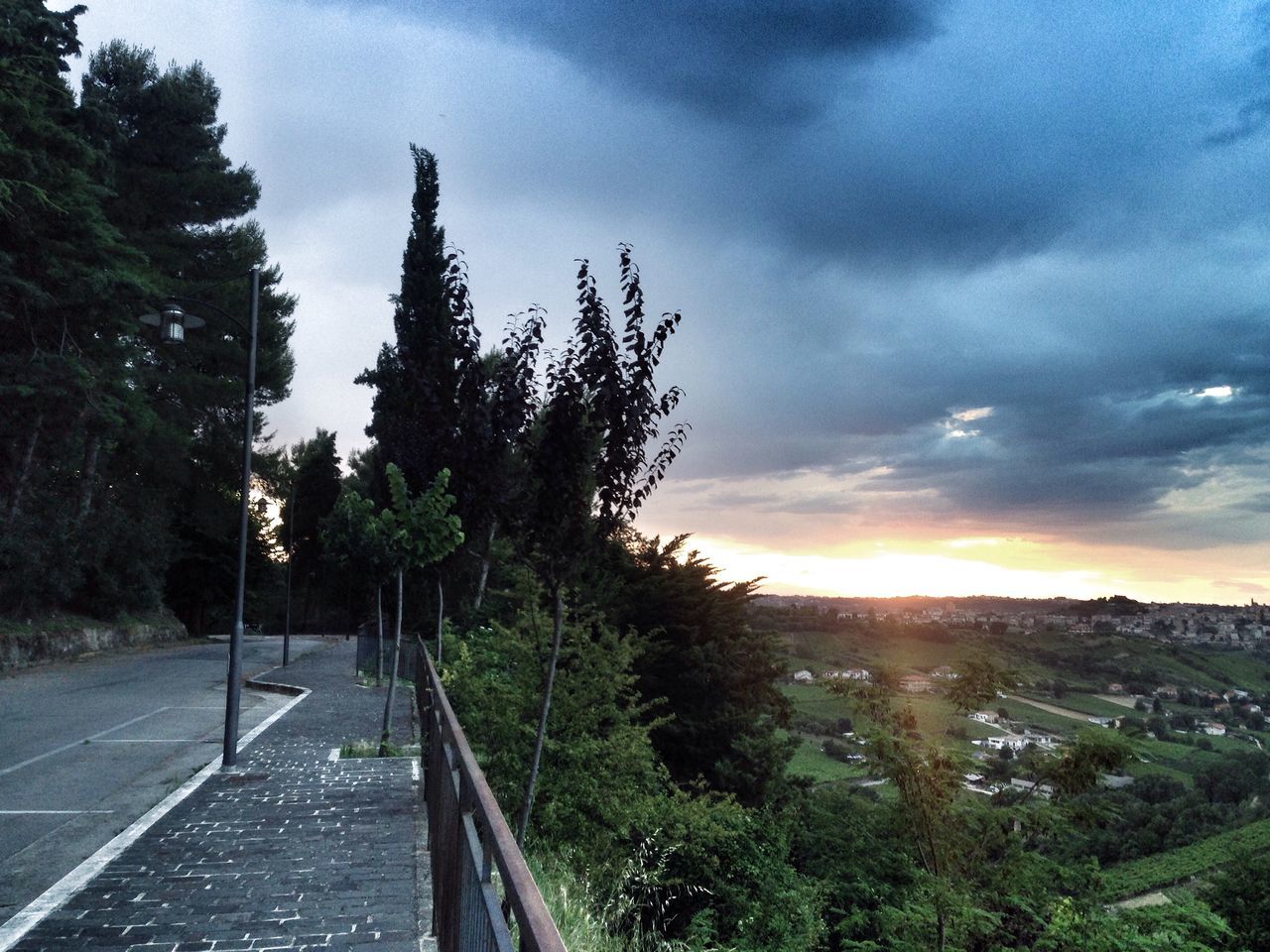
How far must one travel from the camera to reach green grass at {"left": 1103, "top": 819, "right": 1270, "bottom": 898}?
41.2m

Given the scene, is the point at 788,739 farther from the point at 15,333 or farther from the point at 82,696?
the point at 15,333

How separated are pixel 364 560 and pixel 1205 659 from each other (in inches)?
2986

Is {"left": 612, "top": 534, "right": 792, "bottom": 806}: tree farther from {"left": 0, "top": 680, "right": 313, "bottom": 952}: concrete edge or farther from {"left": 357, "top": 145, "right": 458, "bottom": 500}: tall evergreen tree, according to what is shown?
{"left": 0, "top": 680, "right": 313, "bottom": 952}: concrete edge

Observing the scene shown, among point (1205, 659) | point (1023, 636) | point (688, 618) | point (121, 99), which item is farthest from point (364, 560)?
point (1205, 659)

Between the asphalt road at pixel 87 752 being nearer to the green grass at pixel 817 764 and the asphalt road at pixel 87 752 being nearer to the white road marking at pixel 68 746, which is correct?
the white road marking at pixel 68 746

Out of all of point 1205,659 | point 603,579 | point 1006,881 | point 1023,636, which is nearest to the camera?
point 1006,881

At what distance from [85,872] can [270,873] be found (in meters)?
1.32

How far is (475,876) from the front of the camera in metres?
2.96

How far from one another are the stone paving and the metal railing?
1.99 feet

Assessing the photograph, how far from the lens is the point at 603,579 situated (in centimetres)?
2392

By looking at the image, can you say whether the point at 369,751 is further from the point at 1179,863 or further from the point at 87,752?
the point at 1179,863

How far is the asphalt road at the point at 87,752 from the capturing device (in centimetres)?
708

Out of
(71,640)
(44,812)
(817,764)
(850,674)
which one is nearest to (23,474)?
(71,640)

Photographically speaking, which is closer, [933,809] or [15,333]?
[933,809]
